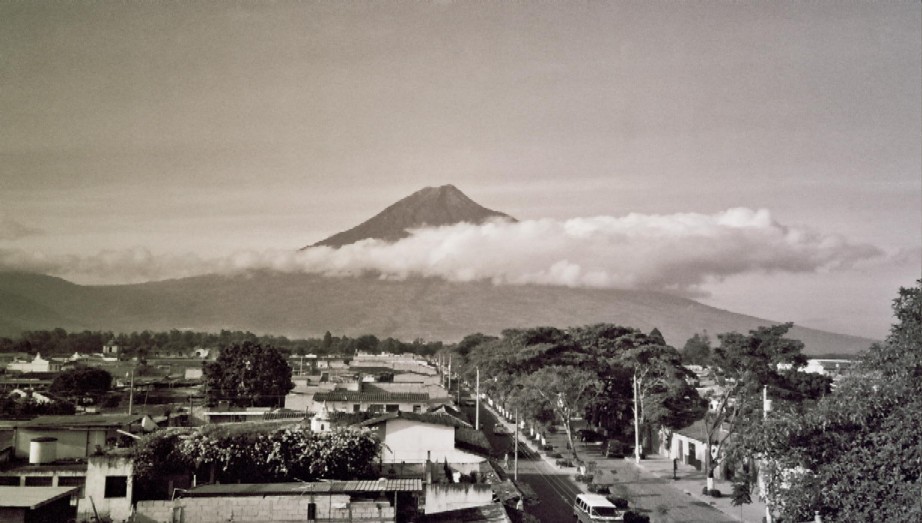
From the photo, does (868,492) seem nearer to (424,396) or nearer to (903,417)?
(903,417)

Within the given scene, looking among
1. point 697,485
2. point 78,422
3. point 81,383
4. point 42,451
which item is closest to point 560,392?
point 697,485

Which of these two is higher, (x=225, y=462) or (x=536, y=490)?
(x=225, y=462)

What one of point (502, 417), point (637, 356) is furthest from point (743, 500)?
point (502, 417)

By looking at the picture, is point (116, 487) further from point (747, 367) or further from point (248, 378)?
point (248, 378)

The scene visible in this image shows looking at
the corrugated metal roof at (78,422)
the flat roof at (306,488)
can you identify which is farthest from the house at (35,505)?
the corrugated metal roof at (78,422)

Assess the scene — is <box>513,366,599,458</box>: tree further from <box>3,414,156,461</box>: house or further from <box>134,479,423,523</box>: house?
<box>134,479,423,523</box>: house

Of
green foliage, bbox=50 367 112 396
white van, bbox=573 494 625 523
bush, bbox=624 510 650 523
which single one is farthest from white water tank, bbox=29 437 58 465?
green foliage, bbox=50 367 112 396
